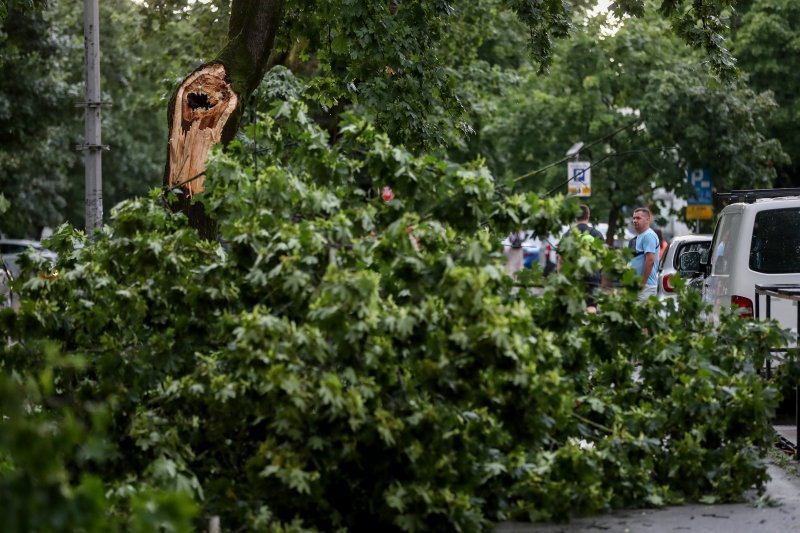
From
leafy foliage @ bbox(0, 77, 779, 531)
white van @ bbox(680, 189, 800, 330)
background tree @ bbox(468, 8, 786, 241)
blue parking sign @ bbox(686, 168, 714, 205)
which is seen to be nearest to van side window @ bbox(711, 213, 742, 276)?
white van @ bbox(680, 189, 800, 330)

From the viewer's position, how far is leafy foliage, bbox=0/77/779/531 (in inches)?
265

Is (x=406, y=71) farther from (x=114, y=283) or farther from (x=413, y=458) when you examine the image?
(x=413, y=458)

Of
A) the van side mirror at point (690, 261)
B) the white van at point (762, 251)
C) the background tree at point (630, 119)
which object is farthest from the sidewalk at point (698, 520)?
the background tree at point (630, 119)

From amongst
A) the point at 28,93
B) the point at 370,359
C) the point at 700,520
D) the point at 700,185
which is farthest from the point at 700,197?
the point at 370,359

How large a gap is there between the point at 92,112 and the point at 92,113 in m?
0.01

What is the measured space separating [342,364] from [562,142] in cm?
3055

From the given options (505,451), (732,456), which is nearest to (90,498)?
(505,451)

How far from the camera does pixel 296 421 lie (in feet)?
21.9

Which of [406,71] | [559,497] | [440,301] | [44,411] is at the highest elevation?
[406,71]

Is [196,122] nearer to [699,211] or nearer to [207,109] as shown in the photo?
[207,109]

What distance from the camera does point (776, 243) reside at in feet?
39.7

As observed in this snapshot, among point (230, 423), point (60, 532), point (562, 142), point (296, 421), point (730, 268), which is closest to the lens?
point (60, 532)

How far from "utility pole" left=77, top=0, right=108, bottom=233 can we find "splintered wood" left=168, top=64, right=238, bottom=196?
190 inches

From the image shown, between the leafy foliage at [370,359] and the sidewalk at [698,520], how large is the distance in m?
0.11
